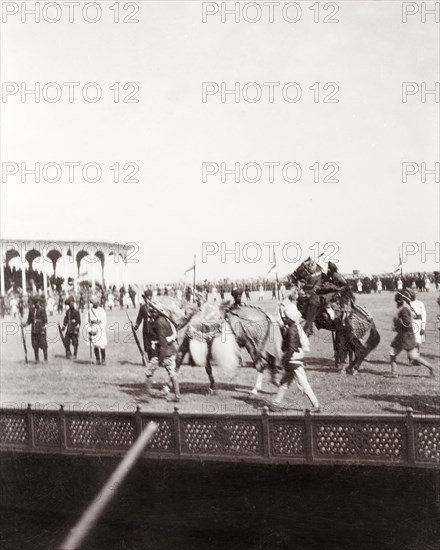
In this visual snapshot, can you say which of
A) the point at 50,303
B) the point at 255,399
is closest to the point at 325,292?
the point at 255,399

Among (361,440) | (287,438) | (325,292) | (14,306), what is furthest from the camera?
(14,306)

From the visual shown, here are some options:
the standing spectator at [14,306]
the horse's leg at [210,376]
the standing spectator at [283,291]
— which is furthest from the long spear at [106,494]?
the standing spectator at [14,306]

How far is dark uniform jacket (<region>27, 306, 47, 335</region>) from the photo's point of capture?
567cm

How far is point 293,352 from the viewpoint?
16.1 ft

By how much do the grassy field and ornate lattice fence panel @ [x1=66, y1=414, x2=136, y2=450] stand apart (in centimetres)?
19

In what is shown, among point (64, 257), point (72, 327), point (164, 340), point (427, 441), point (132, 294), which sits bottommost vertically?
point (427, 441)

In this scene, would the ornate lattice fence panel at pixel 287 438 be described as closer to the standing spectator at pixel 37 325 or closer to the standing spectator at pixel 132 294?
the standing spectator at pixel 132 294

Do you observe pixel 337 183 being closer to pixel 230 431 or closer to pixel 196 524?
pixel 230 431

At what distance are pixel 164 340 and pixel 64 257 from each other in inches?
50.7

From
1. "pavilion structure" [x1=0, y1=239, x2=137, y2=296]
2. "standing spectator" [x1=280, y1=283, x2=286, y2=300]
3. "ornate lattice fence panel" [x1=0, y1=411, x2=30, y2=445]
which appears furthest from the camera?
"pavilion structure" [x1=0, y1=239, x2=137, y2=296]

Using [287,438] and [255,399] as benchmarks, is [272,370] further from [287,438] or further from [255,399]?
[287,438]

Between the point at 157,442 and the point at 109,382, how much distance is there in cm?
78

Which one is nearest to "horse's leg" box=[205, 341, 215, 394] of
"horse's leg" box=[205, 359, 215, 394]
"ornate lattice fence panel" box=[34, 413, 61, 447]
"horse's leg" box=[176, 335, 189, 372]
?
"horse's leg" box=[205, 359, 215, 394]

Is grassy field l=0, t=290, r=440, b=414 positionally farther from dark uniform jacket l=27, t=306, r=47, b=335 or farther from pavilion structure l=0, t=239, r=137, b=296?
pavilion structure l=0, t=239, r=137, b=296
